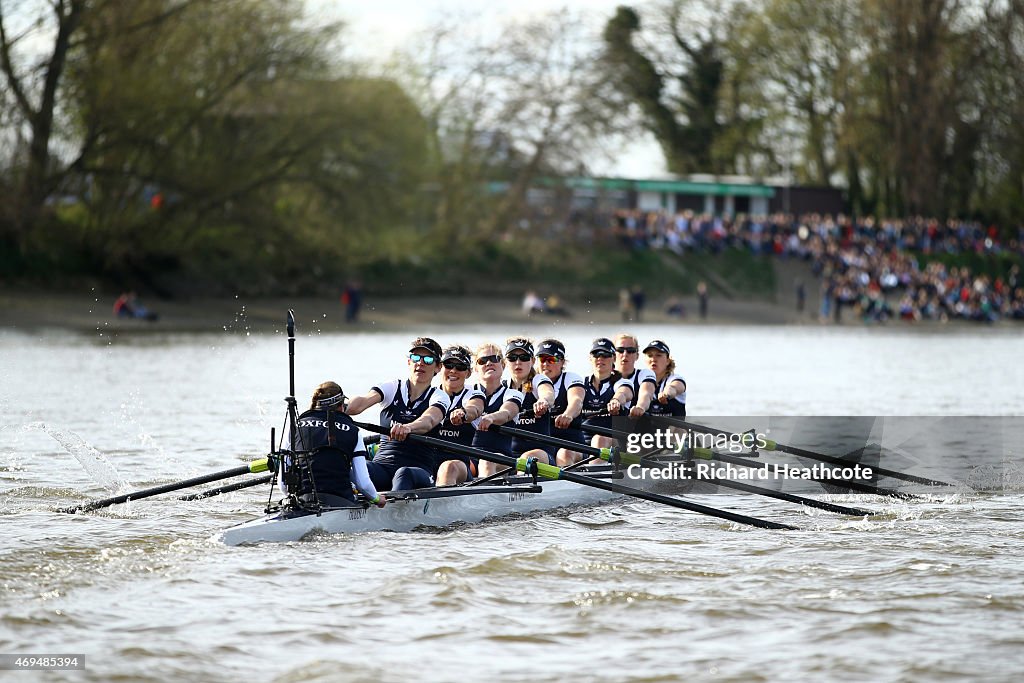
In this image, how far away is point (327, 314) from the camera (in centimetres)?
4609

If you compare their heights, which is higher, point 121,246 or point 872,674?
point 121,246

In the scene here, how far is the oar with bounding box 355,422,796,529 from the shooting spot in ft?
38.8

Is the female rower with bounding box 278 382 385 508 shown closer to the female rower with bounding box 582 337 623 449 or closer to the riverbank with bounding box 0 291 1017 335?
the female rower with bounding box 582 337 623 449

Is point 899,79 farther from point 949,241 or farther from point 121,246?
point 121,246

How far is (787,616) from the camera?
9.15 metres

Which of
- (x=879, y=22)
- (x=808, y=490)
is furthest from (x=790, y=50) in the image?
(x=808, y=490)

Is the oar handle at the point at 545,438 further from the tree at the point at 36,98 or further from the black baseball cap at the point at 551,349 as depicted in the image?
the tree at the point at 36,98

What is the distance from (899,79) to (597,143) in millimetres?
16545

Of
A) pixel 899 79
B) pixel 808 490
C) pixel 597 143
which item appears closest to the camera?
pixel 808 490

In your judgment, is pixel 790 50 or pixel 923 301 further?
pixel 790 50

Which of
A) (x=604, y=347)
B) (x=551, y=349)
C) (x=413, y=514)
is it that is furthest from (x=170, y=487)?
(x=604, y=347)

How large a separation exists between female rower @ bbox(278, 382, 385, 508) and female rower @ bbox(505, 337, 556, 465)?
8.83 feet
